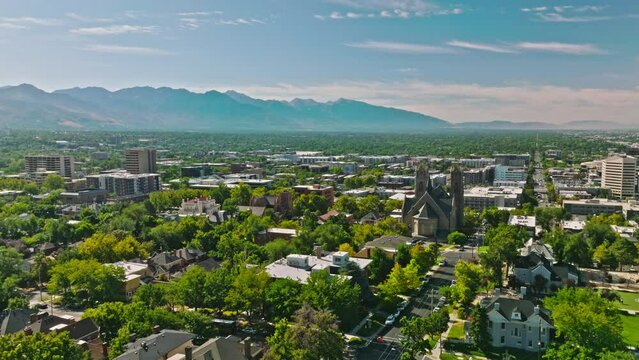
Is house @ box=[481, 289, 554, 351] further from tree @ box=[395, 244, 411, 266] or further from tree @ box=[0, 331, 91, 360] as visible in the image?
tree @ box=[0, 331, 91, 360]

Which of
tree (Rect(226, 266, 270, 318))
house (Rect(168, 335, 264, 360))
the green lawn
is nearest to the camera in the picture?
house (Rect(168, 335, 264, 360))

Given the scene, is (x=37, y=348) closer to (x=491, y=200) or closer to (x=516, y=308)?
(x=516, y=308)

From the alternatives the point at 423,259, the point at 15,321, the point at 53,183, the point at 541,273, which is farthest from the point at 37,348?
the point at 53,183

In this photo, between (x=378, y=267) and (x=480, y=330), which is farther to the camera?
(x=378, y=267)

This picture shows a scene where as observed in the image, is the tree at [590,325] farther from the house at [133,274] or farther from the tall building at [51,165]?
the tall building at [51,165]

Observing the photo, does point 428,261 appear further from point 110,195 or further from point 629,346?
point 110,195

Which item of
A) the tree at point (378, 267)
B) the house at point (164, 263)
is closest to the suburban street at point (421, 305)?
the tree at point (378, 267)

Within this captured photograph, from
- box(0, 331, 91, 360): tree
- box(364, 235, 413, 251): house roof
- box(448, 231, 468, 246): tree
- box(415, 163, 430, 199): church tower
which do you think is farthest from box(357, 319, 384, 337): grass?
box(415, 163, 430, 199): church tower
